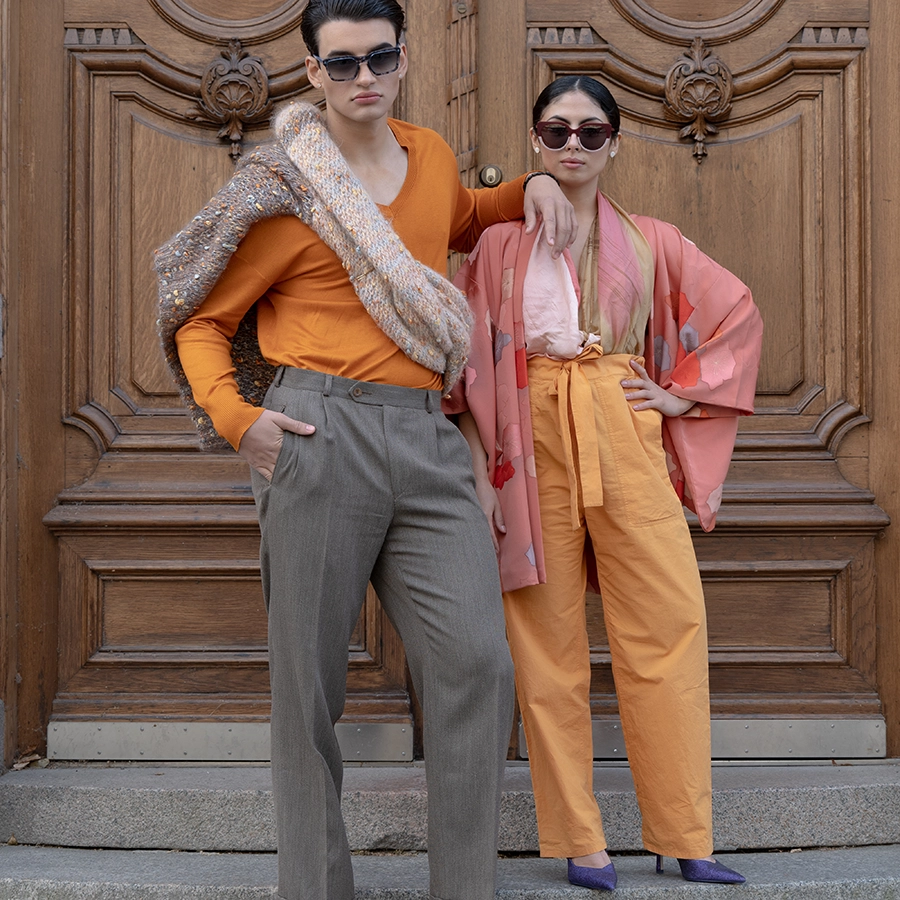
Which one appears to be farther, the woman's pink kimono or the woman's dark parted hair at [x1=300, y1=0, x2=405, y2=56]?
the woman's pink kimono

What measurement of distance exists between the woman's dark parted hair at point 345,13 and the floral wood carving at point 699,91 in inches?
51.9

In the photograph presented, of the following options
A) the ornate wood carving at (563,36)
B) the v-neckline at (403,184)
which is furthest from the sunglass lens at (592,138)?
the ornate wood carving at (563,36)

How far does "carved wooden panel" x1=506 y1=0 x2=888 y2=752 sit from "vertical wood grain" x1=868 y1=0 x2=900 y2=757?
0.04 meters

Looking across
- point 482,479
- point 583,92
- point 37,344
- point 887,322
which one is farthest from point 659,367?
point 37,344

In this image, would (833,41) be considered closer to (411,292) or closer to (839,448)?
(839,448)

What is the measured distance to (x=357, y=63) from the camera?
86.6 inches

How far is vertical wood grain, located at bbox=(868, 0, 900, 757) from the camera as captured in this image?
3.27 meters

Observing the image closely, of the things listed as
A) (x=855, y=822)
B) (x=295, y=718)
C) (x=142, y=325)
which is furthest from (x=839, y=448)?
(x=142, y=325)

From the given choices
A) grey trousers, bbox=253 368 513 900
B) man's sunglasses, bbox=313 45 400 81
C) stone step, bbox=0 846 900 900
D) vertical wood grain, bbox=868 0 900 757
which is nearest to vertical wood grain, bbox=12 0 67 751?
stone step, bbox=0 846 900 900

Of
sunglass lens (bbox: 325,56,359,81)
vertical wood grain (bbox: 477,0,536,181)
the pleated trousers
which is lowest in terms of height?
the pleated trousers

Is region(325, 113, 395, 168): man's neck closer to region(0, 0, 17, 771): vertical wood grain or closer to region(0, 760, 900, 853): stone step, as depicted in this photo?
region(0, 0, 17, 771): vertical wood grain

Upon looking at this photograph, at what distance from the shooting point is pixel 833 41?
331 cm

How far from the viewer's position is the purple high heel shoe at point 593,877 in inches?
101

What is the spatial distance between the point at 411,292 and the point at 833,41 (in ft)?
6.19
